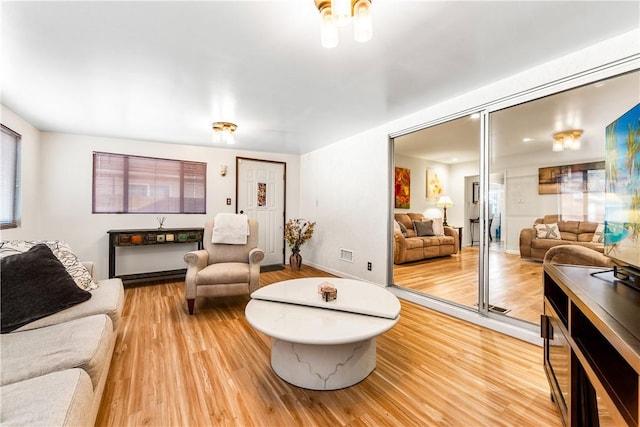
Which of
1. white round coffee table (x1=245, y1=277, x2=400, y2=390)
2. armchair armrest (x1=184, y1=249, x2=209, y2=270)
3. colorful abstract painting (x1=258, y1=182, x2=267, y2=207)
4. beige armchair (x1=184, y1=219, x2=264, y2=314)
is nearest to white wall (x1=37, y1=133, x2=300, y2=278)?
colorful abstract painting (x1=258, y1=182, x2=267, y2=207)

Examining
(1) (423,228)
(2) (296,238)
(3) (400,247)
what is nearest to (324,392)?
(2) (296,238)

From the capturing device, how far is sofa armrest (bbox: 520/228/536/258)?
279 cm

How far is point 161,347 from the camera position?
6.84 ft

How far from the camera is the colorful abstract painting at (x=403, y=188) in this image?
5.70 metres

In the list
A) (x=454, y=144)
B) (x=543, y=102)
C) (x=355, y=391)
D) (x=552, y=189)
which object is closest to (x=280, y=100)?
(x=543, y=102)

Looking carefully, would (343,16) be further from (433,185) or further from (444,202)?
(433,185)

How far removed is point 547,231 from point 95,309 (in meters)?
3.80

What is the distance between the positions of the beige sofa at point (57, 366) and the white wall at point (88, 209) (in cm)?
275

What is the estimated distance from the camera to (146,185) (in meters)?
4.24

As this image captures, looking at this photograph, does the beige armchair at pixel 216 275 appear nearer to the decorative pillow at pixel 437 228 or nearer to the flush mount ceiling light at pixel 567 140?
the flush mount ceiling light at pixel 567 140

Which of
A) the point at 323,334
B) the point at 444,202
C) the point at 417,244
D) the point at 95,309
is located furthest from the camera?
the point at 444,202

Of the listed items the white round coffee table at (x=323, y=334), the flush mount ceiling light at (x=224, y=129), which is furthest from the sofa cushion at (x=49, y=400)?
the flush mount ceiling light at (x=224, y=129)

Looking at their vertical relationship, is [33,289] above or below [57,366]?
above

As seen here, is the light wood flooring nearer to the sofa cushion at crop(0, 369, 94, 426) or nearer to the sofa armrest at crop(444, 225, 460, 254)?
the sofa armrest at crop(444, 225, 460, 254)
